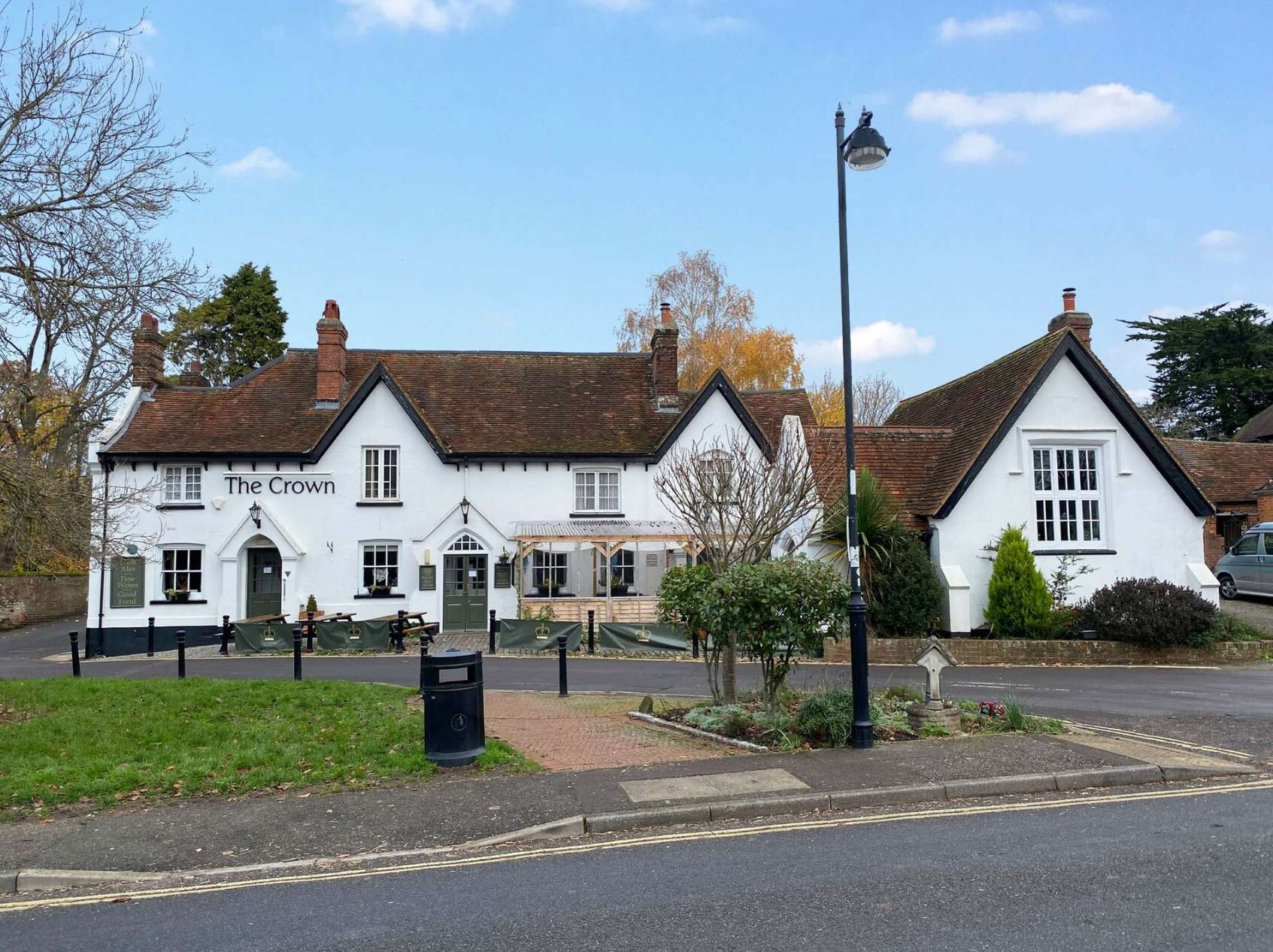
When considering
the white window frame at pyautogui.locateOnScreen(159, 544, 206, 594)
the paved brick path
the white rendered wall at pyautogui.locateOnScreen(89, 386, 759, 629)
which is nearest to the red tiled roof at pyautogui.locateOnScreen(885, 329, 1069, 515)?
the white rendered wall at pyautogui.locateOnScreen(89, 386, 759, 629)

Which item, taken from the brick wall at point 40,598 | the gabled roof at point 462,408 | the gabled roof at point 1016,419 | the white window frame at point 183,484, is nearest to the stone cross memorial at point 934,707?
the gabled roof at point 1016,419

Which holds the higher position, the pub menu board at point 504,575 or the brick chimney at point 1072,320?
the brick chimney at point 1072,320

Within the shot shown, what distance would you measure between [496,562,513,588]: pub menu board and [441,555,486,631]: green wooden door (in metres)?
0.46

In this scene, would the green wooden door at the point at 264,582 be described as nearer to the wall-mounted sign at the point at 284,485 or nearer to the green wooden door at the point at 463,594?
the wall-mounted sign at the point at 284,485

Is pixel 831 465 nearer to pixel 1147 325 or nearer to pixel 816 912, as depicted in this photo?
pixel 816 912

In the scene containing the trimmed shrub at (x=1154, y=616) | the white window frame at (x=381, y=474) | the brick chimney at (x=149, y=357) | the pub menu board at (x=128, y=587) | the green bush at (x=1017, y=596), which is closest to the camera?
the trimmed shrub at (x=1154, y=616)

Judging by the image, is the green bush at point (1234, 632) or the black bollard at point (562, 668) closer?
the black bollard at point (562, 668)

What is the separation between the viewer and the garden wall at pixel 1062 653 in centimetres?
1848

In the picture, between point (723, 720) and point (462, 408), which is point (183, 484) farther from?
point (723, 720)

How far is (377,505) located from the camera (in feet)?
82.3

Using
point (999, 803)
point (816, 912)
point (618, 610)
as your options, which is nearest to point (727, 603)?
point (999, 803)

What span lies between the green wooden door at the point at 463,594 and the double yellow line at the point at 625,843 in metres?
18.6

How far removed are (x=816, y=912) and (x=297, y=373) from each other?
26.4 m

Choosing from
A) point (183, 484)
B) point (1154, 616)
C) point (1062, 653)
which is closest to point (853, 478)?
point (1062, 653)
